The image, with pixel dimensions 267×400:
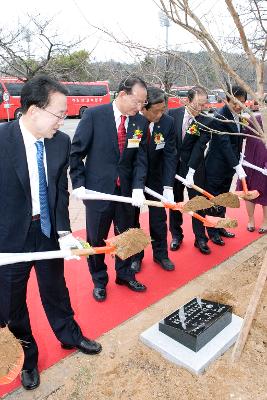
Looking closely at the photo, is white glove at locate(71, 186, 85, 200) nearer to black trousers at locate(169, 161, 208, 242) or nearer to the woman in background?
black trousers at locate(169, 161, 208, 242)

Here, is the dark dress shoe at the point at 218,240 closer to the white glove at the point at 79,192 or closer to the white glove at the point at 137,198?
the white glove at the point at 137,198

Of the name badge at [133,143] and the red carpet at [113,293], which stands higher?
A: the name badge at [133,143]

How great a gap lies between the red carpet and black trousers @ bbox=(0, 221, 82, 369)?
0.23 m

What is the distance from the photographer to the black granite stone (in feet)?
8.05

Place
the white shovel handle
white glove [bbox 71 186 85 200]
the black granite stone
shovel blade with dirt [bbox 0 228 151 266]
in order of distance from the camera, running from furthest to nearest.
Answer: white glove [bbox 71 186 85 200] < the black granite stone < shovel blade with dirt [bbox 0 228 151 266] < the white shovel handle

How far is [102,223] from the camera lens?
3117 mm

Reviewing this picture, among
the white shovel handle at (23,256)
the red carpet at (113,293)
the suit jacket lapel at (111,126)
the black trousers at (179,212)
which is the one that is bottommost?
the red carpet at (113,293)

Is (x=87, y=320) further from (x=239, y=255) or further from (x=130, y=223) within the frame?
(x=239, y=255)

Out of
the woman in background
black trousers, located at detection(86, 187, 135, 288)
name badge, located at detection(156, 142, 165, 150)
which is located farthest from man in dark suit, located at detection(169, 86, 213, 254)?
black trousers, located at detection(86, 187, 135, 288)

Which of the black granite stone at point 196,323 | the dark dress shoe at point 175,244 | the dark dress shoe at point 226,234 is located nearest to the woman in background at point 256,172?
the dark dress shoe at point 226,234

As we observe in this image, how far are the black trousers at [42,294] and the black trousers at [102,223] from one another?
30.8 inches

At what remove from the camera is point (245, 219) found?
17.6ft

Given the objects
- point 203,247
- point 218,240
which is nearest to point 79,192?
point 203,247

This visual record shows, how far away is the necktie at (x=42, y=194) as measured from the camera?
2.04m
